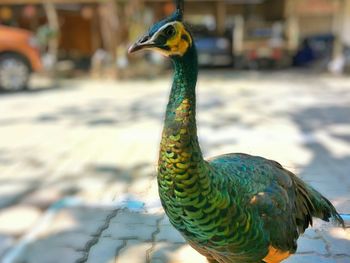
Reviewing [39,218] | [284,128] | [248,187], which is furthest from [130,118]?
[248,187]

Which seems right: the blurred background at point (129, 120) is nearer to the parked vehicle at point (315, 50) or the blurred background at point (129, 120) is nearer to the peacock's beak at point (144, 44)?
the parked vehicle at point (315, 50)

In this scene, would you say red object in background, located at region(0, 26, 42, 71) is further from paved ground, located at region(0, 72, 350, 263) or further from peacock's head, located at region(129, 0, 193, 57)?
peacock's head, located at region(129, 0, 193, 57)

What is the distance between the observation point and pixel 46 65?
47.3 feet

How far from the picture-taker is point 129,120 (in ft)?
25.4

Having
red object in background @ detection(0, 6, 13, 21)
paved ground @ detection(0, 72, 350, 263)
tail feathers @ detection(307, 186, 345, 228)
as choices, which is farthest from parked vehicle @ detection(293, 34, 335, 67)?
tail feathers @ detection(307, 186, 345, 228)

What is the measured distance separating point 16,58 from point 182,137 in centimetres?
992

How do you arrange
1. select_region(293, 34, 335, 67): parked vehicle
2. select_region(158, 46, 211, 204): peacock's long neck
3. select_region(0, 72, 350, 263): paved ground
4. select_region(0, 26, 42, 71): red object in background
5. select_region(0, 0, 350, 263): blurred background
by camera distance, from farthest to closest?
select_region(293, 34, 335, 67): parked vehicle, select_region(0, 26, 42, 71): red object in background, select_region(0, 0, 350, 263): blurred background, select_region(0, 72, 350, 263): paved ground, select_region(158, 46, 211, 204): peacock's long neck

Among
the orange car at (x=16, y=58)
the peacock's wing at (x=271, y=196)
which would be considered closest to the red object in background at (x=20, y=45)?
the orange car at (x=16, y=58)

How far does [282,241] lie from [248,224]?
11.1 inches

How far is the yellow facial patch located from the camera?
194cm

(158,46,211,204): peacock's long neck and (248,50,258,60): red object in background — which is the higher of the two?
(158,46,211,204): peacock's long neck

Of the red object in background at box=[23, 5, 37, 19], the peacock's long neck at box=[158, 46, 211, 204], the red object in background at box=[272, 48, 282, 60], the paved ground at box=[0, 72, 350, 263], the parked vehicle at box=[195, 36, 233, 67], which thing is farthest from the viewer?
the red object in background at box=[23, 5, 37, 19]

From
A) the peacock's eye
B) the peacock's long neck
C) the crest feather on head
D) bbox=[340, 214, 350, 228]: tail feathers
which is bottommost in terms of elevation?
bbox=[340, 214, 350, 228]: tail feathers

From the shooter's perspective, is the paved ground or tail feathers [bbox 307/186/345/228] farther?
the paved ground
